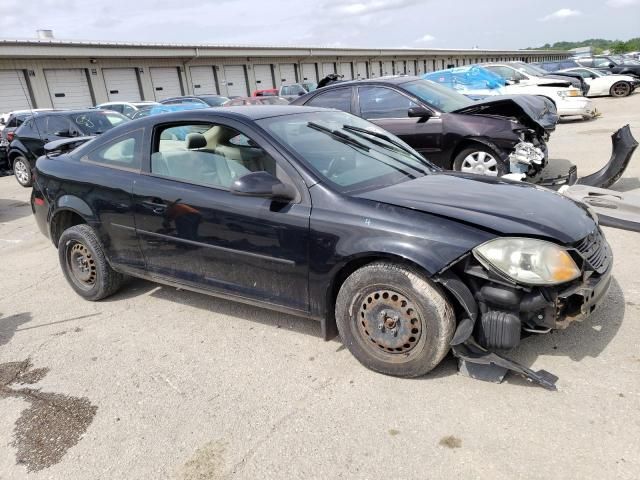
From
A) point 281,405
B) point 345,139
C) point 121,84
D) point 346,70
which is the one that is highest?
point 121,84

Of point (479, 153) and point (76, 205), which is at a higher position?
point (76, 205)

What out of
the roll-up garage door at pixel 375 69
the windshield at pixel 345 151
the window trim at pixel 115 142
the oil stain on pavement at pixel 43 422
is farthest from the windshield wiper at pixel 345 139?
the roll-up garage door at pixel 375 69

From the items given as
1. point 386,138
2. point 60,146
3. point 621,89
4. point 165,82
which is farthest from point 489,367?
point 165,82

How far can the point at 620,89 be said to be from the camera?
20859 millimetres

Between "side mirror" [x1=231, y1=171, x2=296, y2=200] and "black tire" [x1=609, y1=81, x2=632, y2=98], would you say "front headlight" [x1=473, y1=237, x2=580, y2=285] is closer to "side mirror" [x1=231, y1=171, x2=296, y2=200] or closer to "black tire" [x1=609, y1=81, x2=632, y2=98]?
"side mirror" [x1=231, y1=171, x2=296, y2=200]

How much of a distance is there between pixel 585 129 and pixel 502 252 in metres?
12.0

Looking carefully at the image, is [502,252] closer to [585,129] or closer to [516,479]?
[516,479]

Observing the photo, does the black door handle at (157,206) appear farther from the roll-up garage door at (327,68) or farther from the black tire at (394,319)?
the roll-up garage door at (327,68)

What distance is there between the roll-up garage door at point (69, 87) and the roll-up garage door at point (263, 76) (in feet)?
46.7

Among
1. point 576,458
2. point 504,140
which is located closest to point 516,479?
point 576,458

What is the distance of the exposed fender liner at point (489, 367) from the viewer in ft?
8.75

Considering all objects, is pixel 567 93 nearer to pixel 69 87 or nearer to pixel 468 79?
pixel 468 79

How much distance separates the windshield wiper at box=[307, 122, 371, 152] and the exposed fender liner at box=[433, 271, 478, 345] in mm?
1376

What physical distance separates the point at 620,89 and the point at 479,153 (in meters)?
18.3
